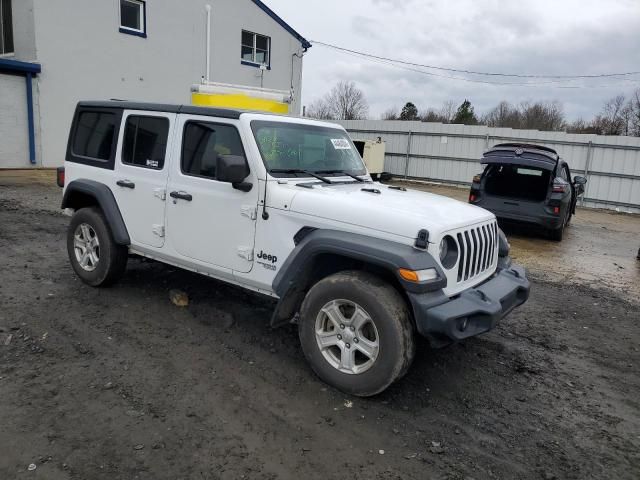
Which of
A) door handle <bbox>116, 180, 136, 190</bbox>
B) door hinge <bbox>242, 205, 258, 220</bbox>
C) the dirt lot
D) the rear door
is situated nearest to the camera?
the dirt lot

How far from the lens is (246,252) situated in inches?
163

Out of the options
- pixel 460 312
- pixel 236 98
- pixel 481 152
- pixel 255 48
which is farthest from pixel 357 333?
pixel 255 48

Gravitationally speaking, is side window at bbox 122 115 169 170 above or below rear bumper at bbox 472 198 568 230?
above

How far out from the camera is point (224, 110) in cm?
434

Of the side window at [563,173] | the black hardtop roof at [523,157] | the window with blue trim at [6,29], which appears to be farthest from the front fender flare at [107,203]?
the window with blue trim at [6,29]

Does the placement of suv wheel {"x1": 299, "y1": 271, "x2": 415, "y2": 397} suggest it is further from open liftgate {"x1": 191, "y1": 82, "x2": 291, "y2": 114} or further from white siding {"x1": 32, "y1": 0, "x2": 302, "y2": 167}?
white siding {"x1": 32, "y1": 0, "x2": 302, "y2": 167}

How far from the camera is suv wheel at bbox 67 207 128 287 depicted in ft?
17.2

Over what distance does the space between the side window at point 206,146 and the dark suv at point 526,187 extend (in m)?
7.03

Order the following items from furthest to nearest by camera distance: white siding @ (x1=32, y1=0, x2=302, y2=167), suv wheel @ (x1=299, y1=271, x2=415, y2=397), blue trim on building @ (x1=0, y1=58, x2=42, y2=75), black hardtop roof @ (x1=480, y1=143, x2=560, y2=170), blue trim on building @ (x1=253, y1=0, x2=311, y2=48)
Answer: blue trim on building @ (x1=253, y1=0, x2=311, y2=48)
white siding @ (x1=32, y1=0, x2=302, y2=167)
blue trim on building @ (x1=0, y1=58, x2=42, y2=75)
black hardtop roof @ (x1=480, y1=143, x2=560, y2=170)
suv wheel @ (x1=299, y1=271, x2=415, y2=397)

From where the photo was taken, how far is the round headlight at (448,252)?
11.4 feet

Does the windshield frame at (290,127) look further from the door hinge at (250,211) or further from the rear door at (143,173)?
the rear door at (143,173)

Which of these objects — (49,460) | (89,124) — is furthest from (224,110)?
(49,460)

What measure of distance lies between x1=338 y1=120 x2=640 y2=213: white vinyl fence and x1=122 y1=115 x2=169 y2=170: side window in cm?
1522

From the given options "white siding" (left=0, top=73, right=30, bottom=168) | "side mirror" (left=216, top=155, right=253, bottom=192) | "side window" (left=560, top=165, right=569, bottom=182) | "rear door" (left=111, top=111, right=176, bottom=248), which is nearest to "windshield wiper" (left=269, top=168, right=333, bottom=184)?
"side mirror" (left=216, top=155, right=253, bottom=192)
